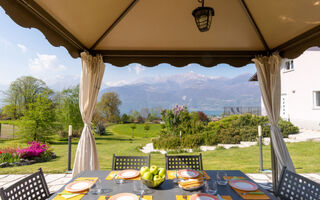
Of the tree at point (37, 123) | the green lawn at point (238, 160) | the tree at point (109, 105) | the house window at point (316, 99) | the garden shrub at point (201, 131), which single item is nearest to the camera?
the green lawn at point (238, 160)

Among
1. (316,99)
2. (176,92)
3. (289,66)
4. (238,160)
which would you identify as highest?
(176,92)

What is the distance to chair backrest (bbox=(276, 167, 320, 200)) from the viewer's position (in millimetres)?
1328

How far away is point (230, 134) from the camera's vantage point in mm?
7332

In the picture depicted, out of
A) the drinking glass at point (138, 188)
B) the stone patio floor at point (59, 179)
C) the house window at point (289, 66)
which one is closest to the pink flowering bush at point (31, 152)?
the stone patio floor at point (59, 179)

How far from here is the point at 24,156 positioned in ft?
18.0

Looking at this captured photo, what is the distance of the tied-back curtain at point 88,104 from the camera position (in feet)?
8.77

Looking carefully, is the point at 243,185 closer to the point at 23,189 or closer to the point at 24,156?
the point at 23,189

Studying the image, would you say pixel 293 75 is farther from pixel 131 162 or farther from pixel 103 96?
pixel 103 96

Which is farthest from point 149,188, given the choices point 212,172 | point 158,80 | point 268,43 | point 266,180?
point 158,80

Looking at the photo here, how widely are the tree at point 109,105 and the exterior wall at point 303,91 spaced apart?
1064 cm

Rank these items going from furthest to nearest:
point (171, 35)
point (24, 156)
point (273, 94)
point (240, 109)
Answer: point (240, 109), point (24, 156), point (273, 94), point (171, 35)

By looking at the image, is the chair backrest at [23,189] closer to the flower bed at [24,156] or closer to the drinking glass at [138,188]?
the drinking glass at [138,188]

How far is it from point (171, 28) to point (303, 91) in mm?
8665

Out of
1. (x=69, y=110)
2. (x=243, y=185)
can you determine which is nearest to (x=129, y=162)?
(x=243, y=185)
